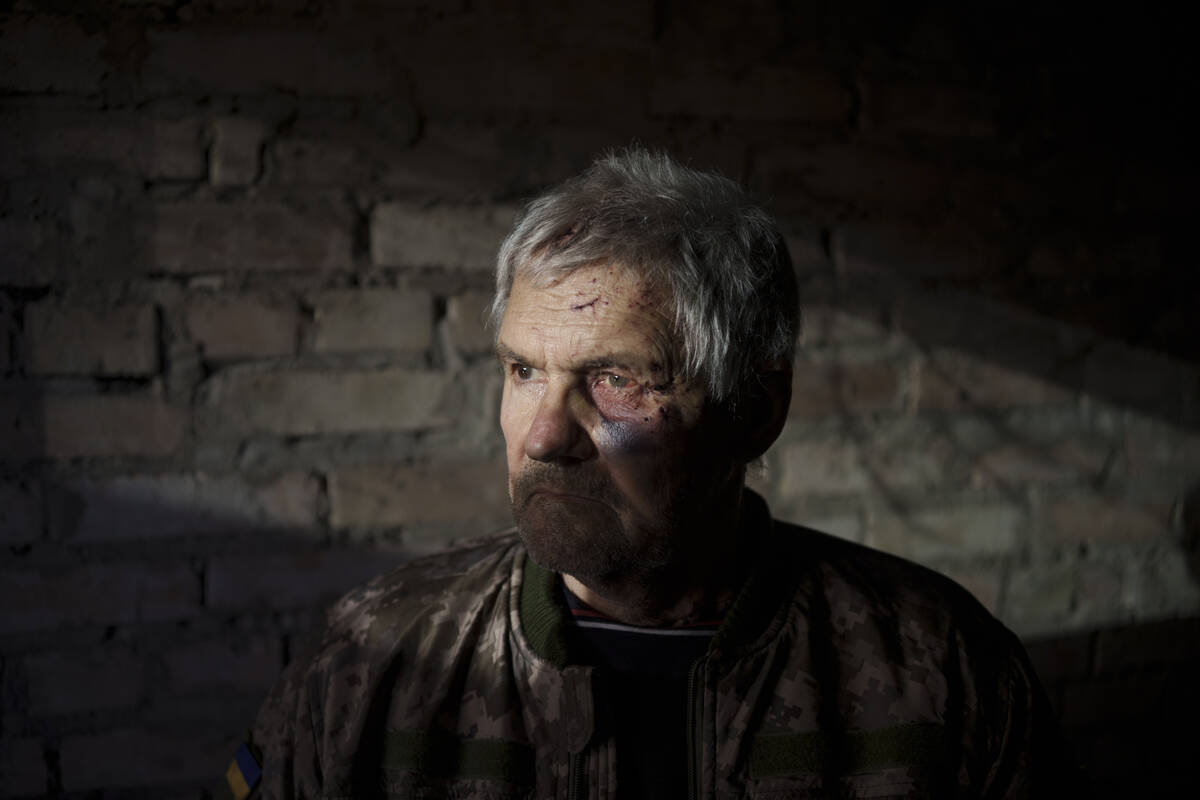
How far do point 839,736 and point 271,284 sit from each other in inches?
49.4

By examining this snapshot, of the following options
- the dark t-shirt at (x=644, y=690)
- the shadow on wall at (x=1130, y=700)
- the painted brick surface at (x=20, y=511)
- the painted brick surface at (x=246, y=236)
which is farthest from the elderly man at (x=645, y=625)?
the shadow on wall at (x=1130, y=700)

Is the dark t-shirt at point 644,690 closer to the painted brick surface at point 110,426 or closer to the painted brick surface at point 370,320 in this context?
the painted brick surface at point 370,320

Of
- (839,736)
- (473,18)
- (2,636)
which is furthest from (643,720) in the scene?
(473,18)

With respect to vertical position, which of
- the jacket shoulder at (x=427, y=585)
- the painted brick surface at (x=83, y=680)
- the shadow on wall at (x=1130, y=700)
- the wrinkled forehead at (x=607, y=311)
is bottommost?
the shadow on wall at (x=1130, y=700)

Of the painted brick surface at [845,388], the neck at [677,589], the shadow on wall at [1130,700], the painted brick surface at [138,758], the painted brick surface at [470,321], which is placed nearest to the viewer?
the neck at [677,589]

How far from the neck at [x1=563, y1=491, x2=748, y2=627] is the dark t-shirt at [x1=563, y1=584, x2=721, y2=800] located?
0.01 metres

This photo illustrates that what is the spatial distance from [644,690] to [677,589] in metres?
0.15

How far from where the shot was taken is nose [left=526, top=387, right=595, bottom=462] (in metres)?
1.05

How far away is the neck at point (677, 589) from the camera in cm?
115

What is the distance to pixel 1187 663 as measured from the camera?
2150 mm

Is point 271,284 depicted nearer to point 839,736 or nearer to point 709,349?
point 709,349

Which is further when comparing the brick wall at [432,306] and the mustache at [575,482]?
the brick wall at [432,306]

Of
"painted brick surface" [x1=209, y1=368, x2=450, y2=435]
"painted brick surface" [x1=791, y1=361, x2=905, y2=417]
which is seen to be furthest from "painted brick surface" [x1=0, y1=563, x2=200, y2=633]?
"painted brick surface" [x1=791, y1=361, x2=905, y2=417]

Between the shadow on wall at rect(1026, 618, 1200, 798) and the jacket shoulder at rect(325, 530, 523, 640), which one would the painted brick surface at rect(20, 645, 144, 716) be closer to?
the jacket shoulder at rect(325, 530, 523, 640)
